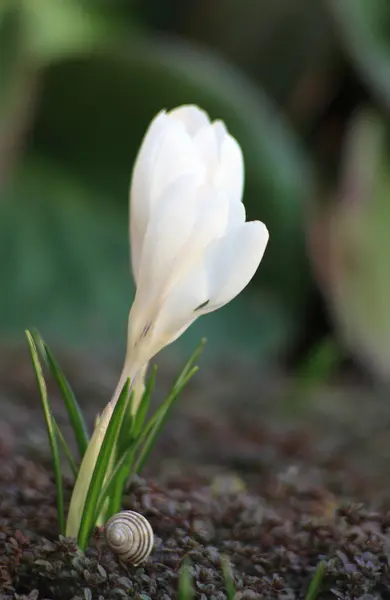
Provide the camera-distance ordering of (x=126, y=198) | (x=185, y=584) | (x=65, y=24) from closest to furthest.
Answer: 1. (x=185, y=584)
2. (x=126, y=198)
3. (x=65, y=24)

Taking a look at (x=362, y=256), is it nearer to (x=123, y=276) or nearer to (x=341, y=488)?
(x=123, y=276)

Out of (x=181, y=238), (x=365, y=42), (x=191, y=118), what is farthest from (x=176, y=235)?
(x=365, y=42)

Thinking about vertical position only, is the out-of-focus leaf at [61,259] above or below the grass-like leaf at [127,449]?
above

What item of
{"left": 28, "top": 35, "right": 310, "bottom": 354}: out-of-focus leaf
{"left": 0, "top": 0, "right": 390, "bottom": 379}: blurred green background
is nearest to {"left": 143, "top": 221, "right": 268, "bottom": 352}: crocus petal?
{"left": 0, "top": 0, "right": 390, "bottom": 379}: blurred green background

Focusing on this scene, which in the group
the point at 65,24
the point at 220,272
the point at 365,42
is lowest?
the point at 220,272

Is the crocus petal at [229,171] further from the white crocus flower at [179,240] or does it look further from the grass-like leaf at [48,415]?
the grass-like leaf at [48,415]

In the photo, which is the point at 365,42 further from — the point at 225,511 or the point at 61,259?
the point at 225,511

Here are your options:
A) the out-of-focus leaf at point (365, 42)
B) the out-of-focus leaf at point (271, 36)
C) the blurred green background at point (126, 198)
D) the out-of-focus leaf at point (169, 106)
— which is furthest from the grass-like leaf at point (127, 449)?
the out-of-focus leaf at point (271, 36)
